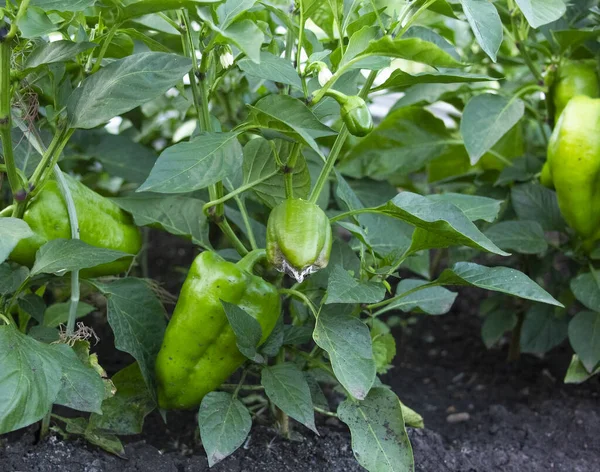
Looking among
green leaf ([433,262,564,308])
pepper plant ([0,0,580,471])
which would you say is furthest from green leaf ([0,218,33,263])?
green leaf ([433,262,564,308])

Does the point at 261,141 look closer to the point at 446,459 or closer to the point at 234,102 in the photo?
the point at 446,459

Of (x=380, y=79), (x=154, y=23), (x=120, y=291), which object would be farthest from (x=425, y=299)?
(x=380, y=79)

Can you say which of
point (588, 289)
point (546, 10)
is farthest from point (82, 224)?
point (588, 289)

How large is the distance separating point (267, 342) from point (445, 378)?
1.93ft

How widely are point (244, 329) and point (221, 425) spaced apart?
11 centimetres

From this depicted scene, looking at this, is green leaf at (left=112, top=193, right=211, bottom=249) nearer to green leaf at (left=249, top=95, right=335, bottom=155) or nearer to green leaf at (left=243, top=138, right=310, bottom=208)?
green leaf at (left=243, top=138, right=310, bottom=208)

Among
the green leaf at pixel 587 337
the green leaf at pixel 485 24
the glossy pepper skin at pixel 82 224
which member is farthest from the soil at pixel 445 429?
the green leaf at pixel 485 24

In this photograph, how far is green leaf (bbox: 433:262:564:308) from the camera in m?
0.82

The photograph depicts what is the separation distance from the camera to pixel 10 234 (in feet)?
2.28

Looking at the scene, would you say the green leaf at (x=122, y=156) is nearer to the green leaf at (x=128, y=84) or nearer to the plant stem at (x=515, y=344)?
the green leaf at (x=128, y=84)

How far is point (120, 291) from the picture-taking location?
0.94 meters

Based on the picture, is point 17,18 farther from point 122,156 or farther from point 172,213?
point 122,156

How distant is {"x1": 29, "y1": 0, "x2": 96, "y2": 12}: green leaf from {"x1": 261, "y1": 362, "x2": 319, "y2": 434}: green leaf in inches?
18.1

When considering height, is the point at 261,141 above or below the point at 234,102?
above
